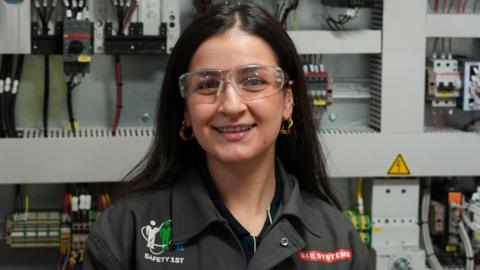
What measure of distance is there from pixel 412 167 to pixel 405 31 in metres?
0.52

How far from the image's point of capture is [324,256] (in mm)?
1817

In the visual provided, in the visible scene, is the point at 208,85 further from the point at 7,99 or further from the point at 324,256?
the point at 7,99

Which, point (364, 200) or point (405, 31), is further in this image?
point (364, 200)

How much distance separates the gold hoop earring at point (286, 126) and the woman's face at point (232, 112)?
14 cm

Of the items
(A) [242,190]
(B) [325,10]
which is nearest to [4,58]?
(B) [325,10]

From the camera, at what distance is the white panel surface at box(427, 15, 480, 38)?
294 cm

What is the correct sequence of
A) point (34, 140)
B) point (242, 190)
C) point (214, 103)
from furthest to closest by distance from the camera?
point (34, 140), point (242, 190), point (214, 103)

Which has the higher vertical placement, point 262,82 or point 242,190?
point 262,82

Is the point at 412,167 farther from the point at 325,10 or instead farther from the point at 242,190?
the point at 242,190

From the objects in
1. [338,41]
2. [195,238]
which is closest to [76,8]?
[338,41]

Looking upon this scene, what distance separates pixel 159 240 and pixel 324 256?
1.27 ft

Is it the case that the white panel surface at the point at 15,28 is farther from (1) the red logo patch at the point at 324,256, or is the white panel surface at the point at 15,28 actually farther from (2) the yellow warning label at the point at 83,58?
(1) the red logo patch at the point at 324,256

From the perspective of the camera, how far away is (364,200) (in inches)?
126

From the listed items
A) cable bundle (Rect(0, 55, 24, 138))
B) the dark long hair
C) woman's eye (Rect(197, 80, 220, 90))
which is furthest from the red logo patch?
cable bundle (Rect(0, 55, 24, 138))
